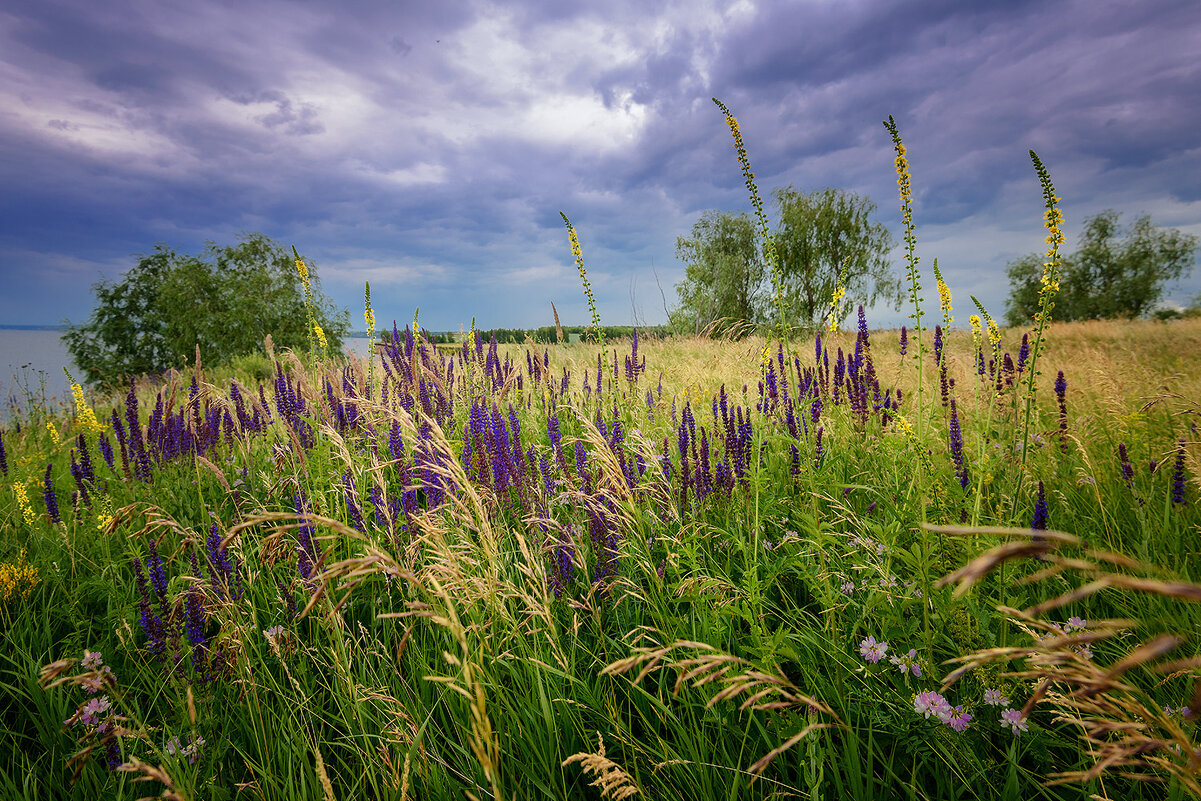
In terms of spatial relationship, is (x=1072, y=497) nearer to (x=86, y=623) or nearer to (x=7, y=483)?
(x=86, y=623)

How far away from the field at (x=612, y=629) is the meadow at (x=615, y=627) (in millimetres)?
24

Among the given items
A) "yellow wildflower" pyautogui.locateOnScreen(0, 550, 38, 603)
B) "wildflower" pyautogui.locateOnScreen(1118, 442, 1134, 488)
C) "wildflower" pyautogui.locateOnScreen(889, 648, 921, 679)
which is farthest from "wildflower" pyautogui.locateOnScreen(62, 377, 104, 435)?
"wildflower" pyautogui.locateOnScreen(1118, 442, 1134, 488)

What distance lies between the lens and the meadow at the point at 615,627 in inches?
60.8

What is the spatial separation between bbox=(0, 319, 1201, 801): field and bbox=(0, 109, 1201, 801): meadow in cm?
2

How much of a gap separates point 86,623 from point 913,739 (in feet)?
13.6

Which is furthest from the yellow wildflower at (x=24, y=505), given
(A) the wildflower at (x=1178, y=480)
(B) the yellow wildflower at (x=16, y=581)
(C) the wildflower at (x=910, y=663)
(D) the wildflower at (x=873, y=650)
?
(A) the wildflower at (x=1178, y=480)

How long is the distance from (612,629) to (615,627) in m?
0.02

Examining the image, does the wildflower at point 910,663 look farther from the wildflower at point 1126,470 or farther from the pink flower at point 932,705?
the wildflower at point 1126,470

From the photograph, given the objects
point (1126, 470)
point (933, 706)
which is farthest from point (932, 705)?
point (1126, 470)

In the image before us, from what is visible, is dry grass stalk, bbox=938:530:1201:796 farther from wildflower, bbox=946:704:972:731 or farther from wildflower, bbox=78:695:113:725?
wildflower, bbox=78:695:113:725

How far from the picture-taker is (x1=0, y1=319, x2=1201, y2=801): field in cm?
154

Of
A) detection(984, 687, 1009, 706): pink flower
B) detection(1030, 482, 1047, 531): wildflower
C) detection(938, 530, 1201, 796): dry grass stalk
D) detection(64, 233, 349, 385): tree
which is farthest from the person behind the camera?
detection(64, 233, 349, 385): tree

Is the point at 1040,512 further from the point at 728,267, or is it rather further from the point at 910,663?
the point at 728,267

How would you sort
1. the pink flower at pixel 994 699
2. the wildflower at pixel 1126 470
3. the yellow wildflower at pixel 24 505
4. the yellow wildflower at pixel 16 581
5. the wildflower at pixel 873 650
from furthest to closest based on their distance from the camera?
the yellow wildflower at pixel 24 505
the wildflower at pixel 1126 470
the yellow wildflower at pixel 16 581
the wildflower at pixel 873 650
the pink flower at pixel 994 699
